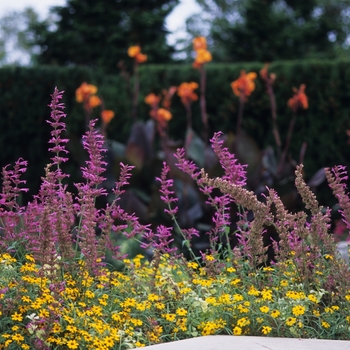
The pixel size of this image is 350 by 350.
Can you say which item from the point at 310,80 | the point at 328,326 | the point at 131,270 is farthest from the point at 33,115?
the point at 328,326

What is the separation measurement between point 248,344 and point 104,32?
1563 centimetres

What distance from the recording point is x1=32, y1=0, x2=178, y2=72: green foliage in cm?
1662

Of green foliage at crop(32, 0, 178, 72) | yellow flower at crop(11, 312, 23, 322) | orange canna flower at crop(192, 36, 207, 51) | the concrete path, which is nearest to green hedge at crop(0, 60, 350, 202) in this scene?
orange canna flower at crop(192, 36, 207, 51)

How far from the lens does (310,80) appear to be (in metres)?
8.54

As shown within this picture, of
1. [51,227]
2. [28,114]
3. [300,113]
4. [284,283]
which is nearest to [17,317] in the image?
[51,227]

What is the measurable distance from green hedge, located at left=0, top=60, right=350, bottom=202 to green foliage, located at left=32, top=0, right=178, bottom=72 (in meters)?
6.85

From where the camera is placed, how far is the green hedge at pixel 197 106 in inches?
332

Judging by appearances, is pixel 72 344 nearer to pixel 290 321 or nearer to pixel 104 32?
pixel 290 321

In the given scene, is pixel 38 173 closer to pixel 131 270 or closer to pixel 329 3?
pixel 131 270

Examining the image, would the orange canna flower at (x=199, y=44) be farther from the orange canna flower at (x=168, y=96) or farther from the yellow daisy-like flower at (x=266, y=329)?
the yellow daisy-like flower at (x=266, y=329)

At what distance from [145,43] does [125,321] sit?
14.6 metres

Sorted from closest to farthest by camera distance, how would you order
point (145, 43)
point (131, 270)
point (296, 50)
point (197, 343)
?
1. point (197, 343)
2. point (131, 270)
3. point (145, 43)
4. point (296, 50)

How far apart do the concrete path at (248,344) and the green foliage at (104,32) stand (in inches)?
562

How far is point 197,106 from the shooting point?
9.15 metres
